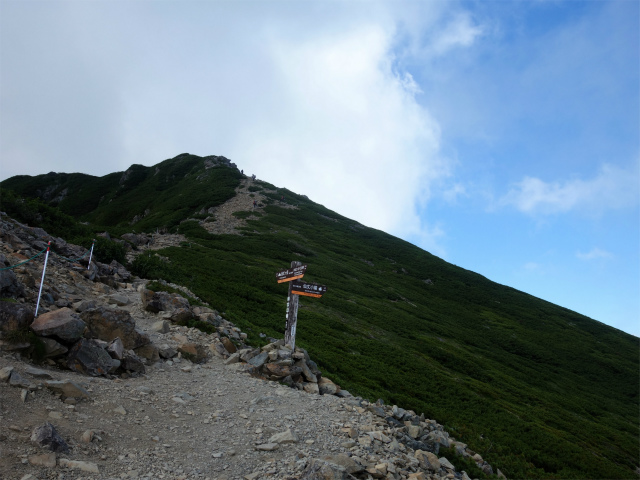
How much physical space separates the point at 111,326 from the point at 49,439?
16.1 ft

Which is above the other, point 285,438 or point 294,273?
point 294,273

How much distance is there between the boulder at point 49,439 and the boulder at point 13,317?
128 inches

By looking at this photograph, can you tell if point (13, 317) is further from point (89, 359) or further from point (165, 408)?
point (165, 408)

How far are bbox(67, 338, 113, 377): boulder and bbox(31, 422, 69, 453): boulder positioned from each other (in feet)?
9.50

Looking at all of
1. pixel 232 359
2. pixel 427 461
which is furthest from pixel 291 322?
pixel 427 461

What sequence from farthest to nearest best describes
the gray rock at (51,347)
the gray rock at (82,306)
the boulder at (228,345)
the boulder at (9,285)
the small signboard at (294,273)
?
1. the small signboard at (294,273)
2. the boulder at (228,345)
3. the gray rock at (82,306)
4. the boulder at (9,285)
5. the gray rock at (51,347)

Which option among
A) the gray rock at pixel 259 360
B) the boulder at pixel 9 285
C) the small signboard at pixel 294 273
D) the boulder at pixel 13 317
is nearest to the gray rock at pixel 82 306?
the boulder at pixel 9 285

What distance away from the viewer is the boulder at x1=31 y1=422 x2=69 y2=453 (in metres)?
5.94

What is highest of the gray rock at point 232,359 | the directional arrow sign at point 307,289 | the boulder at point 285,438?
the directional arrow sign at point 307,289

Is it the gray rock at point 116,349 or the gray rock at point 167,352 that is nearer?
the gray rock at point 116,349

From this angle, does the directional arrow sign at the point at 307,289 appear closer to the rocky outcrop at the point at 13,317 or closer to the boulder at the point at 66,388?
the boulder at the point at 66,388

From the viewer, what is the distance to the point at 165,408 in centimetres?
861

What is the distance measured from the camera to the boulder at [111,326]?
1055 centimetres

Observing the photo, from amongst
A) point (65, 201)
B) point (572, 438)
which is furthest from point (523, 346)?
point (65, 201)
